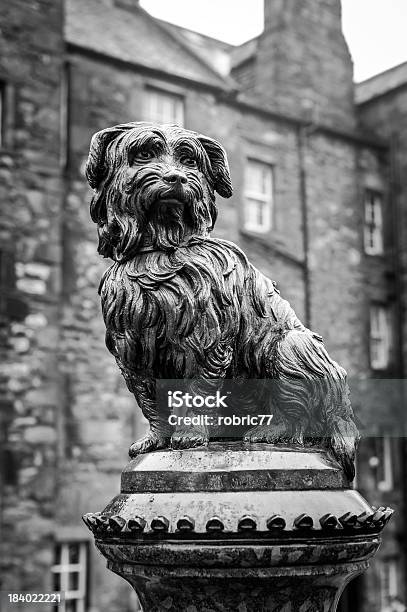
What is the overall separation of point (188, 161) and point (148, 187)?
0.67 feet

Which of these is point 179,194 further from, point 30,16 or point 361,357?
point 361,357

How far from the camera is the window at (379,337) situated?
52.9ft

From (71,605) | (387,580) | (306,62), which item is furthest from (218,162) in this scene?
(306,62)

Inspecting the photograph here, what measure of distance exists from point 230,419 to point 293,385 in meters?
0.24

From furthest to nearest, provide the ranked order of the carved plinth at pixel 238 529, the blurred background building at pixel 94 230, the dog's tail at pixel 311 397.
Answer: the blurred background building at pixel 94 230, the dog's tail at pixel 311 397, the carved plinth at pixel 238 529

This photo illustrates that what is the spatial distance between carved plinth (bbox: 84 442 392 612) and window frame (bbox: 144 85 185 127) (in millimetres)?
11056

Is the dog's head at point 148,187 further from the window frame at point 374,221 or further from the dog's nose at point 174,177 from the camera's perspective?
the window frame at point 374,221

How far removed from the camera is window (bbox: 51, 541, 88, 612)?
1109 cm

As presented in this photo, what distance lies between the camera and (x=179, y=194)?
265cm

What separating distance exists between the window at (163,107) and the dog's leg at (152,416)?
427 inches

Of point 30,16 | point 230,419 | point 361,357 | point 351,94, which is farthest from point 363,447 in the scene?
point 230,419

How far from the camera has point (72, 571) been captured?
446 inches

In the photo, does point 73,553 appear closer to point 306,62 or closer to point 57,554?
point 57,554

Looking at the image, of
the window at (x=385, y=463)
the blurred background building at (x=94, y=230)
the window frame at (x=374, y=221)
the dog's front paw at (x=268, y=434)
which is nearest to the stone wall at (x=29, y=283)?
the blurred background building at (x=94, y=230)
